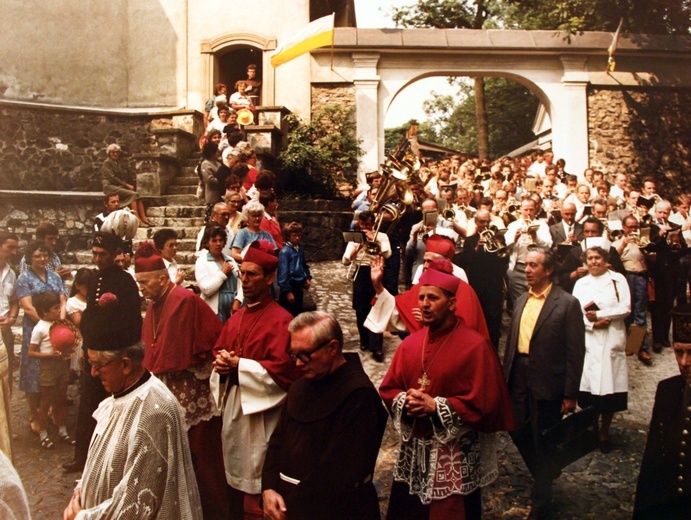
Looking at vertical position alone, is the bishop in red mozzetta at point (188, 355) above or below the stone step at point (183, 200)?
below

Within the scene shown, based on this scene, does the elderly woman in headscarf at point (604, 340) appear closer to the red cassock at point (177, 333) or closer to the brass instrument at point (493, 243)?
the brass instrument at point (493, 243)

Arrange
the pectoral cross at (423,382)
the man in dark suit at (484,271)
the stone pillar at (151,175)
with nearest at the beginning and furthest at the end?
1. the pectoral cross at (423,382)
2. the man in dark suit at (484,271)
3. the stone pillar at (151,175)

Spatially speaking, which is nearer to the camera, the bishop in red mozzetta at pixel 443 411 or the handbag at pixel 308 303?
the bishop in red mozzetta at pixel 443 411

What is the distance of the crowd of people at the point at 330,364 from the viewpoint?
262 centimetres

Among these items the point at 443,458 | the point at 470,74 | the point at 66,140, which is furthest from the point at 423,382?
the point at 66,140

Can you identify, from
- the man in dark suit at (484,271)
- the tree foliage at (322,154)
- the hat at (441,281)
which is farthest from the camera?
the tree foliage at (322,154)

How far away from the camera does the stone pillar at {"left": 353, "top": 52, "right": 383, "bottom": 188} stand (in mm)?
12300

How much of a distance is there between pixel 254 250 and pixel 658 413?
220cm

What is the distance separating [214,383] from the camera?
3.75m

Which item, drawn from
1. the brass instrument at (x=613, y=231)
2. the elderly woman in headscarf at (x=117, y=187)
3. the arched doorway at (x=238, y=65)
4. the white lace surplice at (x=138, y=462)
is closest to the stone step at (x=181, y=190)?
the elderly woman in headscarf at (x=117, y=187)

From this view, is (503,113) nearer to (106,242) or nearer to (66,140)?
(66,140)

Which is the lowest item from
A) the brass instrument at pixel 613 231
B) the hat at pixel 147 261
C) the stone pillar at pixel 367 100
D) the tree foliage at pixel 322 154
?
the hat at pixel 147 261

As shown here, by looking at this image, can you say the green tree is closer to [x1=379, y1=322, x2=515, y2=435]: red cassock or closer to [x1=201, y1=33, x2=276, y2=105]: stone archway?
[x1=201, y1=33, x2=276, y2=105]: stone archway

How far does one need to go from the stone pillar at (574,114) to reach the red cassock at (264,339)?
33.2ft
